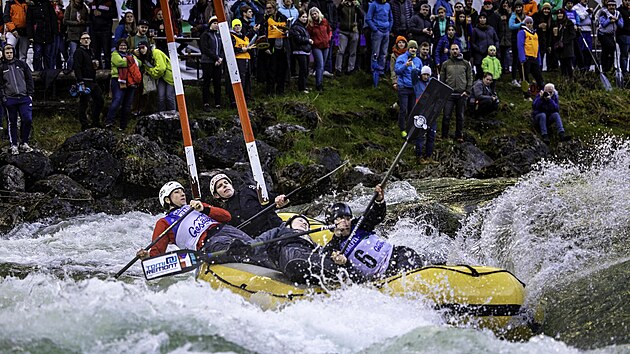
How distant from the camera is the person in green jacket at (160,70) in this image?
53.6 feet

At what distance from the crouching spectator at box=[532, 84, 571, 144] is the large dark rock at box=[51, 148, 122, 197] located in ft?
26.7

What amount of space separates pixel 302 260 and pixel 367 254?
59 cm

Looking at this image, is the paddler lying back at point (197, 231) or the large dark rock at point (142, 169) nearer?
the paddler lying back at point (197, 231)

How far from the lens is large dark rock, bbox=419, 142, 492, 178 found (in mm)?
16406

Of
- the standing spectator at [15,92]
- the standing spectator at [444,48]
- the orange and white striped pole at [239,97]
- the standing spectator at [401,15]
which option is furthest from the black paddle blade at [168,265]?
the standing spectator at [401,15]

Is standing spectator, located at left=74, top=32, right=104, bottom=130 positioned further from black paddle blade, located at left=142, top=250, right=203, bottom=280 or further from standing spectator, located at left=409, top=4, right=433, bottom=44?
black paddle blade, located at left=142, top=250, right=203, bottom=280

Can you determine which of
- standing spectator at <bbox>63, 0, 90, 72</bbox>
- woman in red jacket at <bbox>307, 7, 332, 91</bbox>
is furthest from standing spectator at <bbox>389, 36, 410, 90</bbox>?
standing spectator at <bbox>63, 0, 90, 72</bbox>

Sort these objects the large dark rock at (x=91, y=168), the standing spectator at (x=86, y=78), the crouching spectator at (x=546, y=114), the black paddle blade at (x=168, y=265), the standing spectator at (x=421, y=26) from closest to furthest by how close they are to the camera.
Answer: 1. the black paddle blade at (x=168, y=265)
2. the large dark rock at (x=91, y=168)
3. the standing spectator at (x=86, y=78)
4. the standing spectator at (x=421, y=26)
5. the crouching spectator at (x=546, y=114)

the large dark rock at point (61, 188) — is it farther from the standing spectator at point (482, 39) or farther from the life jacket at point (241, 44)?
the standing spectator at point (482, 39)

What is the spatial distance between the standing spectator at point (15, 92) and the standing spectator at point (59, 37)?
1837mm

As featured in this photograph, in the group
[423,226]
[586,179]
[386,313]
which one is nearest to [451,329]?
[386,313]

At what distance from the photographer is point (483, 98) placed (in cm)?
1897

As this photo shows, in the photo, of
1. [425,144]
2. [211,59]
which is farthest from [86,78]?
[425,144]

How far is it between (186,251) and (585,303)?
3.74m
